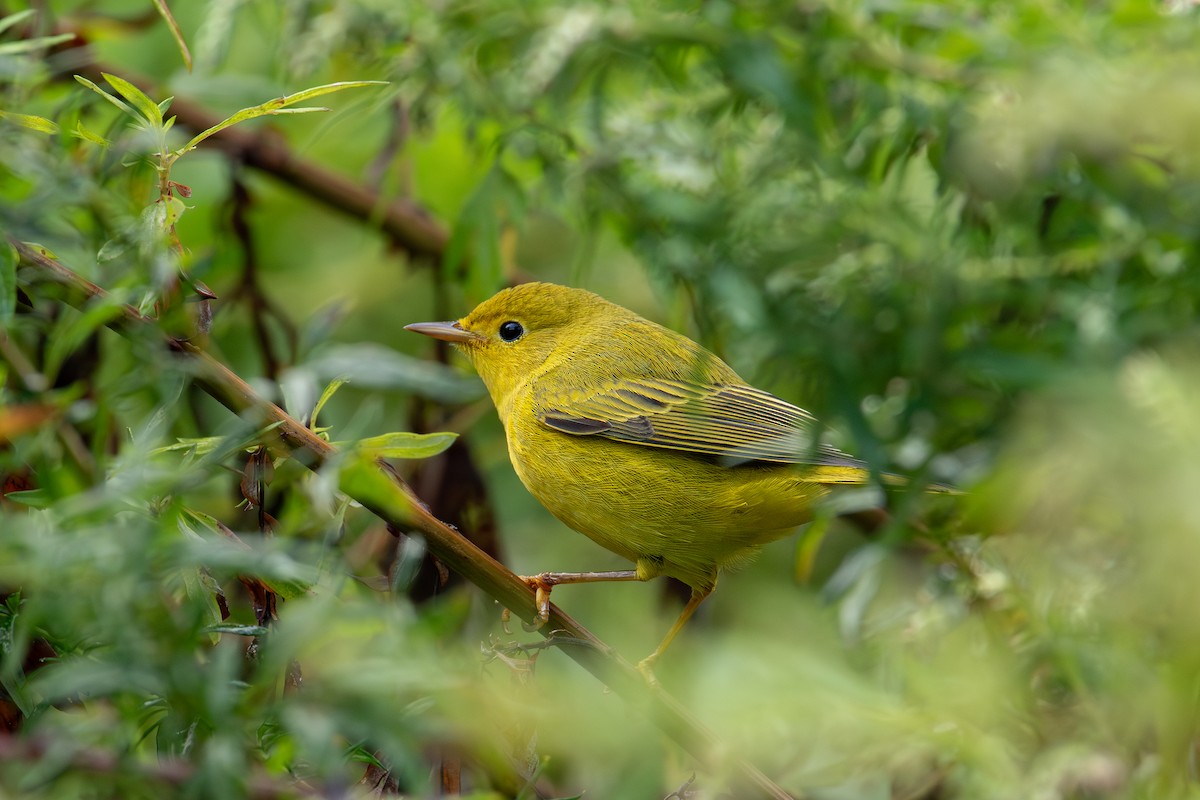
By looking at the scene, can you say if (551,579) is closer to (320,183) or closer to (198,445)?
(198,445)

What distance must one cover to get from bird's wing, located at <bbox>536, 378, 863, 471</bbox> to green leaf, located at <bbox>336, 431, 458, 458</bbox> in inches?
59.7

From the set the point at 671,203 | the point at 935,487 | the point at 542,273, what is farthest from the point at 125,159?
the point at 542,273

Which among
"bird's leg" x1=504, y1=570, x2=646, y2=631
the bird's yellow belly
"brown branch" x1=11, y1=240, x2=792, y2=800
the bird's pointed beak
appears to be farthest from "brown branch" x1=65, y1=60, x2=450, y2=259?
"brown branch" x1=11, y1=240, x2=792, y2=800

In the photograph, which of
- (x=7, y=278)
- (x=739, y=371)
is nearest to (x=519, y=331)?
(x=739, y=371)

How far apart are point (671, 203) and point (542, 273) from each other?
2099 millimetres

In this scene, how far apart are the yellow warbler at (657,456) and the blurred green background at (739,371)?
0.23 meters

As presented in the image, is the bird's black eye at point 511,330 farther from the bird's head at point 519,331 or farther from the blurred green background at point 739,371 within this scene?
the blurred green background at point 739,371

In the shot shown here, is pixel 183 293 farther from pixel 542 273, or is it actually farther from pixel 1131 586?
pixel 542 273

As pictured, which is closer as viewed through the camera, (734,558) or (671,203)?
(671,203)

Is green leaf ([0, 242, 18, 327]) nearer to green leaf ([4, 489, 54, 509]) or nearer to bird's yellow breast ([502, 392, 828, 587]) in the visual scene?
green leaf ([4, 489, 54, 509])

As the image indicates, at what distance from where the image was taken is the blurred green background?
148cm

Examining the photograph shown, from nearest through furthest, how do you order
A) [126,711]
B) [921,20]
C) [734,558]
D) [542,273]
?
[126,711] < [921,20] < [734,558] < [542,273]

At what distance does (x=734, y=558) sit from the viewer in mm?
3490

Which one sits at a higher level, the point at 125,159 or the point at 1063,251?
the point at 125,159
